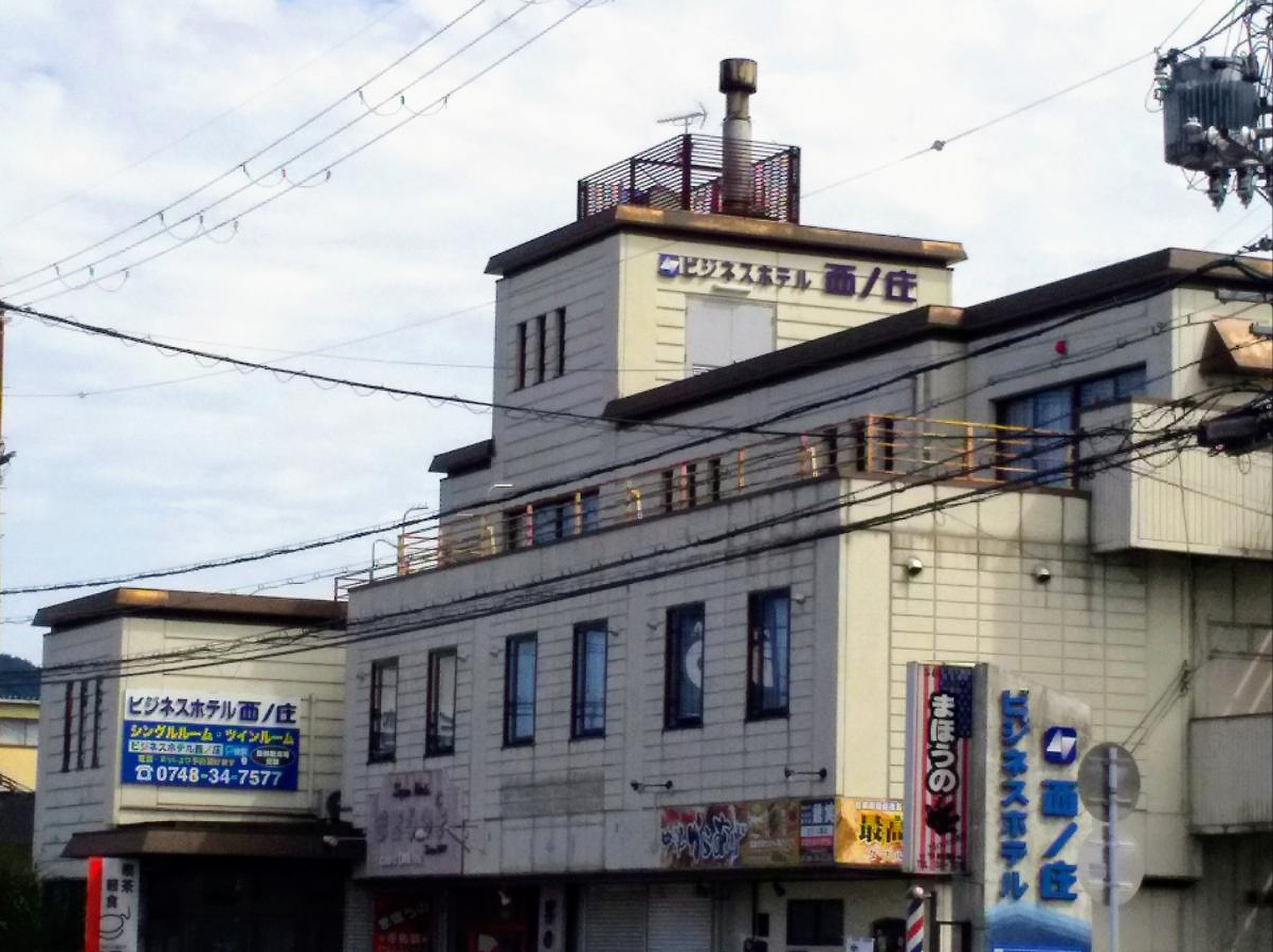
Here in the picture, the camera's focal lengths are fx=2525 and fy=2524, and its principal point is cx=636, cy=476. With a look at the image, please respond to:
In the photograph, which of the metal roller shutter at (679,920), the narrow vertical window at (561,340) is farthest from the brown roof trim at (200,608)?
the metal roller shutter at (679,920)

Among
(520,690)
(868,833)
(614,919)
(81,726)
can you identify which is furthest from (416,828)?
(868,833)

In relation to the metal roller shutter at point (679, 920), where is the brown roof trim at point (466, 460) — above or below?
above

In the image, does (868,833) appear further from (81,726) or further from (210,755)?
(81,726)

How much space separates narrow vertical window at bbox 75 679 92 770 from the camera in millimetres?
50094

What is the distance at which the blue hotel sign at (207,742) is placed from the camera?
4800cm

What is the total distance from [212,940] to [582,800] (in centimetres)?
1158

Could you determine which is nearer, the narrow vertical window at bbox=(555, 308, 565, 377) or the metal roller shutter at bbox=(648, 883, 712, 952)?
the metal roller shutter at bbox=(648, 883, 712, 952)

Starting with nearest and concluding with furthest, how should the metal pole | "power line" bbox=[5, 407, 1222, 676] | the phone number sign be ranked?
the metal pole
"power line" bbox=[5, 407, 1222, 676]
the phone number sign

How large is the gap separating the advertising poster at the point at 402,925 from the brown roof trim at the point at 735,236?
474 inches

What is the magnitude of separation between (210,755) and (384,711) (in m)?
5.07

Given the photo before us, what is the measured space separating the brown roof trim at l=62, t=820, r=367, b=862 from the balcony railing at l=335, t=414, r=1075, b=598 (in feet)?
15.3

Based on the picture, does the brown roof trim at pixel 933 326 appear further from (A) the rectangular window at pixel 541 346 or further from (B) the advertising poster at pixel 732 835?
(B) the advertising poster at pixel 732 835

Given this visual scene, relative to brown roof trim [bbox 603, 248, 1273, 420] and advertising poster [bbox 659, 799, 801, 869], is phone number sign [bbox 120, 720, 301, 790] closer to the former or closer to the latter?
brown roof trim [bbox 603, 248, 1273, 420]

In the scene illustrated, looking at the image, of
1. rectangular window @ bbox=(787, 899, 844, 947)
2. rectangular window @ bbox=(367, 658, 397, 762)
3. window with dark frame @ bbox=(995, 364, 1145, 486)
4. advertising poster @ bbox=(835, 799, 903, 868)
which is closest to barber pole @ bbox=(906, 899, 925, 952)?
advertising poster @ bbox=(835, 799, 903, 868)
